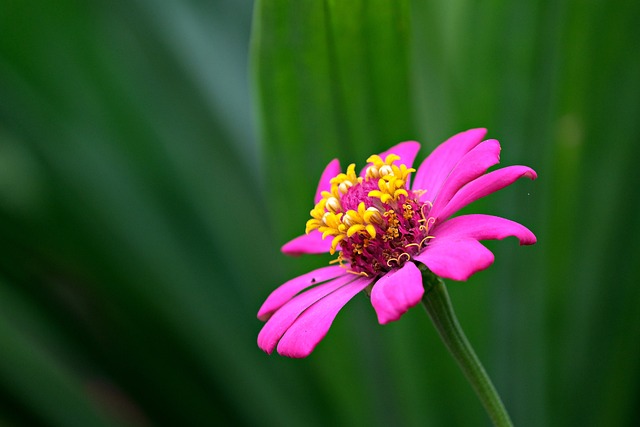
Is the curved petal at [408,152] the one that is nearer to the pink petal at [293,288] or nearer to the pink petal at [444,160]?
the pink petal at [444,160]

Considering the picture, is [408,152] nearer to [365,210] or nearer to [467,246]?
[365,210]

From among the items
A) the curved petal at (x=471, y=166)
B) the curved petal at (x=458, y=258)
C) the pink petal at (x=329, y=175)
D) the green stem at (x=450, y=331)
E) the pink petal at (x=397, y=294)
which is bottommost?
the green stem at (x=450, y=331)

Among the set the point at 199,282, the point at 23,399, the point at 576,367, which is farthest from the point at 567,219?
the point at 23,399

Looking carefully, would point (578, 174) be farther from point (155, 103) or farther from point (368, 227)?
point (155, 103)

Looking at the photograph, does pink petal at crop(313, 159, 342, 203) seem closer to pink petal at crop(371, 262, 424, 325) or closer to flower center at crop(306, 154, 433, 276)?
flower center at crop(306, 154, 433, 276)

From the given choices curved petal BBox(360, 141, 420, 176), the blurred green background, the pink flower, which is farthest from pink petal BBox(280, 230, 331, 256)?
the blurred green background

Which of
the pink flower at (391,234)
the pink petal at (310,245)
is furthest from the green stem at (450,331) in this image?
the pink petal at (310,245)
